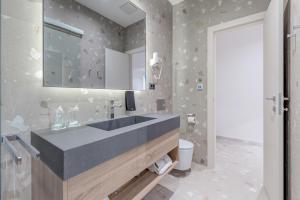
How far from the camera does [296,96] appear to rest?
1128 millimetres

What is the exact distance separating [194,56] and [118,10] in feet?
3.99

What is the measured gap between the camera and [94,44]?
1365 millimetres

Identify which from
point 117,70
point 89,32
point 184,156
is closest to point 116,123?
point 117,70

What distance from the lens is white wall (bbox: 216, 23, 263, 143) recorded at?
3.02 metres

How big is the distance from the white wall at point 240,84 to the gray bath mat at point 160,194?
7.73ft

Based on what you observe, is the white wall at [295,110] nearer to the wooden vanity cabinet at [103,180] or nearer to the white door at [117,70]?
the wooden vanity cabinet at [103,180]

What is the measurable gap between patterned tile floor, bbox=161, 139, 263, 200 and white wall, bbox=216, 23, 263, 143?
787 millimetres

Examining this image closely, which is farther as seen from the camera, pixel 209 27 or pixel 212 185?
pixel 209 27

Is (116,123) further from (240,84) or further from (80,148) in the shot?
(240,84)

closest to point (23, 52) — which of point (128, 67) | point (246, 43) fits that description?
point (128, 67)

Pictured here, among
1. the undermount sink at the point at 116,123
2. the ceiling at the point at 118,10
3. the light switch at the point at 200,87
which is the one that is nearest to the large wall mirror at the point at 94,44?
the ceiling at the point at 118,10

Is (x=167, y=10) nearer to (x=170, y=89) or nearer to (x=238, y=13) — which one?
(x=238, y=13)

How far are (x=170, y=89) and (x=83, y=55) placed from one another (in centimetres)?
142

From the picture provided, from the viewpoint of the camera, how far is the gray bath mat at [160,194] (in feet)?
4.99
